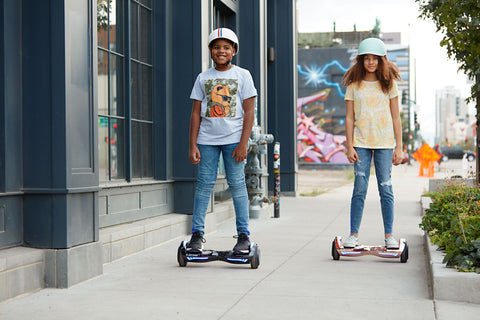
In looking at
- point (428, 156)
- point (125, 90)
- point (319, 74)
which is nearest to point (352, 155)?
point (125, 90)

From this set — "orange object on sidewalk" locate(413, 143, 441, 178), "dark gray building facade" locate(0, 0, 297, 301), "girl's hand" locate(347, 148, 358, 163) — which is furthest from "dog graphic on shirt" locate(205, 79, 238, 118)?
"orange object on sidewalk" locate(413, 143, 441, 178)

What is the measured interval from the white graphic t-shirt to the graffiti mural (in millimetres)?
40840

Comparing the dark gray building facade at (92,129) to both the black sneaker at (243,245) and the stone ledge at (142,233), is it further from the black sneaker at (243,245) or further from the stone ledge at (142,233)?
the black sneaker at (243,245)

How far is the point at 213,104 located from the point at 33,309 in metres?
2.31

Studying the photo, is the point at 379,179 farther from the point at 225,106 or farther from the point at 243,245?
the point at 225,106

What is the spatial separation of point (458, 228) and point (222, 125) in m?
2.08

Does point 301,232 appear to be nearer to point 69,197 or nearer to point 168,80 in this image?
point 168,80

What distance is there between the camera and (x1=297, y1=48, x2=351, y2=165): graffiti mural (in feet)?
152

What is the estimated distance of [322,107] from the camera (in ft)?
153

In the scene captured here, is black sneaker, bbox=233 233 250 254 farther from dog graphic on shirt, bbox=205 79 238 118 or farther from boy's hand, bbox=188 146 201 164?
dog graphic on shirt, bbox=205 79 238 118

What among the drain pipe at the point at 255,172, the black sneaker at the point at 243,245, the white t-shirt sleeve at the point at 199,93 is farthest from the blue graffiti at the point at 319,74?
the black sneaker at the point at 243,245

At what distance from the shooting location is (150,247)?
6.99 meters

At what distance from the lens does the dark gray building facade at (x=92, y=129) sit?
16.0 ft

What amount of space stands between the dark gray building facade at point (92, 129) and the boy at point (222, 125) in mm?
876
